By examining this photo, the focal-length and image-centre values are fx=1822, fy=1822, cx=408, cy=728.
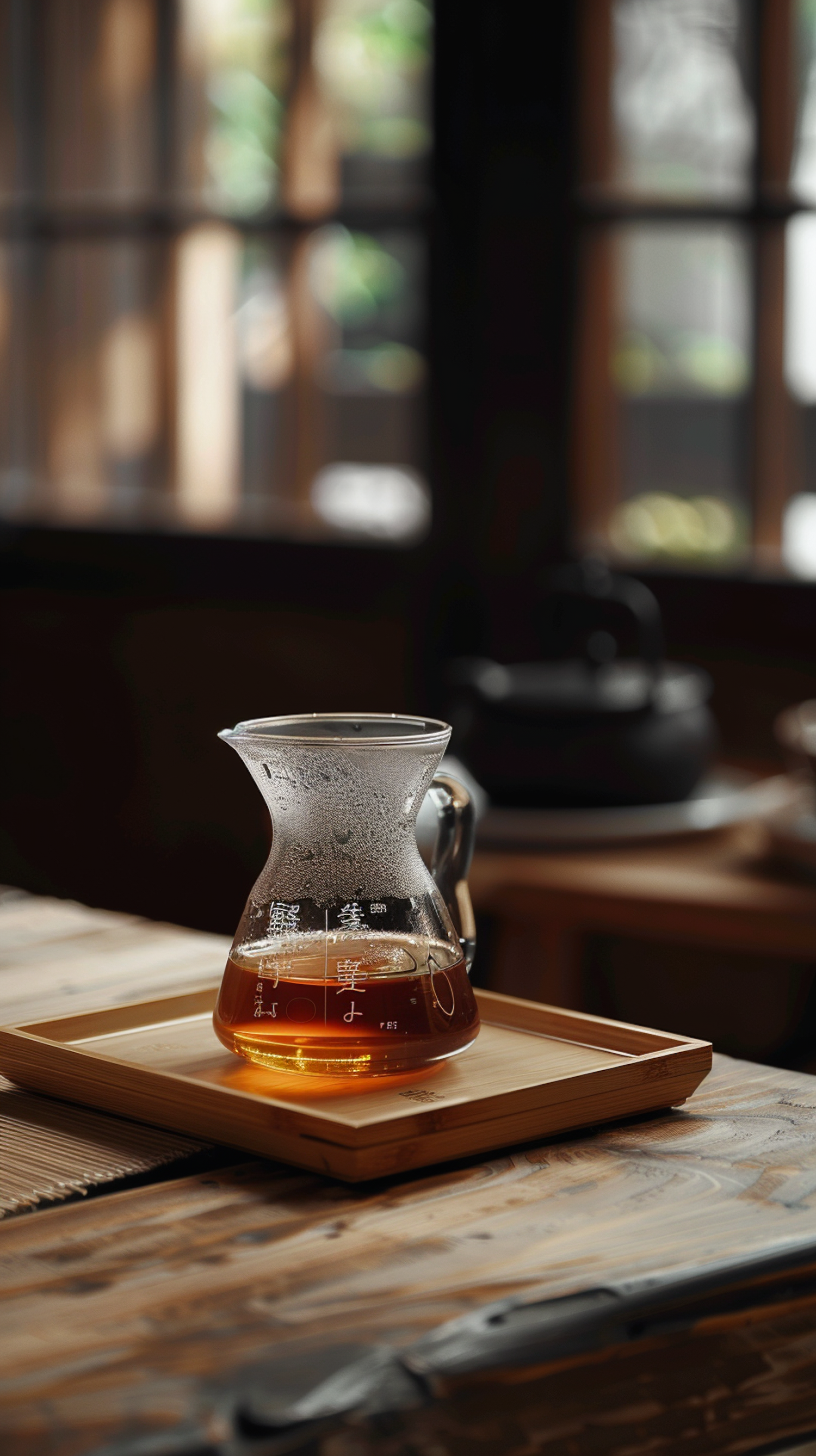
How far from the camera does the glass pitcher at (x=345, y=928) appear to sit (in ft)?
2.25

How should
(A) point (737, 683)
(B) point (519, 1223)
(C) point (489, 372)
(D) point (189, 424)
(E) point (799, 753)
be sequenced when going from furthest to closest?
(D) point (189, 424)
(C) point (489, 372)
(A) point (737, 683)
(E) point (799, 753)
(B) point (519, 1223)

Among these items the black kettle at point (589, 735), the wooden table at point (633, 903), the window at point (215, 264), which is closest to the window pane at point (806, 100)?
the window at point (215, 264)

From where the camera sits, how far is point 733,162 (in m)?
2.53

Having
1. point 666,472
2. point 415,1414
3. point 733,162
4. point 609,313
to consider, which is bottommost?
point 415,1414

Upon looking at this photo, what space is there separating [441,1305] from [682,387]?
87.3 inches

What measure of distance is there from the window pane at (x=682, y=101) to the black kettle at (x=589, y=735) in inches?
39.6

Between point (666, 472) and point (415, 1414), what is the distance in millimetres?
2243

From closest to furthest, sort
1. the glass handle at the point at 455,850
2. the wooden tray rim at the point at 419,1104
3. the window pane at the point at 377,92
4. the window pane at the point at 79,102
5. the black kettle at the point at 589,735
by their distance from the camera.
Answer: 1. the wooden tray rim at the point at 419,1104
2. the glass handle at the point at 455,850
3. the black kettle at the point at 589,735
4. the window pane at the point at 377,92
5. the window pane at the point at 79,102

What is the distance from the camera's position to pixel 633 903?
1469mm

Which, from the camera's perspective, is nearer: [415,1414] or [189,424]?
[415,1414]

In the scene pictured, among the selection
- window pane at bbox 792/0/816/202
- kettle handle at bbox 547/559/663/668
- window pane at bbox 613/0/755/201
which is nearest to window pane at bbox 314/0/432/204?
window pane at bbox 613/0/755/201

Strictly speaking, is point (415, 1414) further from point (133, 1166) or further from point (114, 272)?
point (114, 272)

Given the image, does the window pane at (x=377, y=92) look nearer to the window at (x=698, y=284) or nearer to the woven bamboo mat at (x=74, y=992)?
the window at (x=698, y=284)

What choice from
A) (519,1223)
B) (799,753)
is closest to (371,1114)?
(519,1223)
